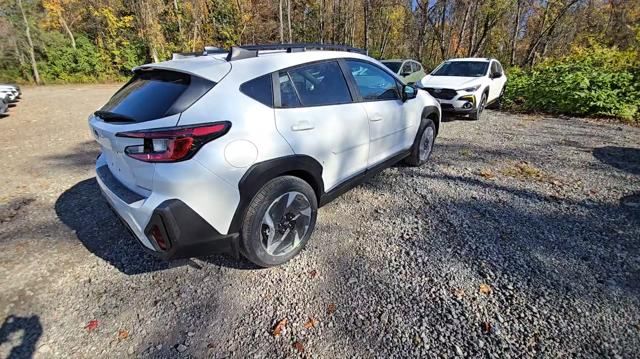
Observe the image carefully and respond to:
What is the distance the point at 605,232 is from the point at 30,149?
29.5ft

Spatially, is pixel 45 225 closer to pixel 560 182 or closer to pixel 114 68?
pixel 560 182

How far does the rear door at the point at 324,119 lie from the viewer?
2.35 meters

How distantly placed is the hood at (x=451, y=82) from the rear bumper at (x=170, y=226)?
23.6 feet

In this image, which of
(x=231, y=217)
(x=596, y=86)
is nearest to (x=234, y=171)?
(x=231, y=217)

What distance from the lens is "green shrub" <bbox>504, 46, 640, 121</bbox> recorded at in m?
7.84

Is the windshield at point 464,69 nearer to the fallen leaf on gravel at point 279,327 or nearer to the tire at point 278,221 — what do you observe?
the tire at point 278,221

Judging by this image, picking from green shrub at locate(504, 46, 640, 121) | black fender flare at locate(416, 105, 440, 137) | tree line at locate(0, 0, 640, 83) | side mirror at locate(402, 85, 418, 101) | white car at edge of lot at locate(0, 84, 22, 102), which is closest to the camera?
side mirror at locate(402, 85, 418, 101)

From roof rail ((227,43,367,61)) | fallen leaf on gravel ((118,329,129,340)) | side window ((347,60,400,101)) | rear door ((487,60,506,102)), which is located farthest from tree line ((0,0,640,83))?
fallen leaf on gravel ((118,329,129,340))

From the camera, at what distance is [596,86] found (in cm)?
820

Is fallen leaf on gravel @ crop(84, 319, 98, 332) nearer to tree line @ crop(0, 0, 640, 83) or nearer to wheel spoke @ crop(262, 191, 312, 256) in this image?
wheel spoke @ crop(262, 191, 312, 256)

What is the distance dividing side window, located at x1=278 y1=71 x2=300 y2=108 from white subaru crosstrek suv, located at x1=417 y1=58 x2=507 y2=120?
585 centimetres

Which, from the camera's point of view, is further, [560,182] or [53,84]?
[53,84]

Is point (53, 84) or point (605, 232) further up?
point (53, 84)

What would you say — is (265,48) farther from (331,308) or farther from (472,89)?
(472,89)
